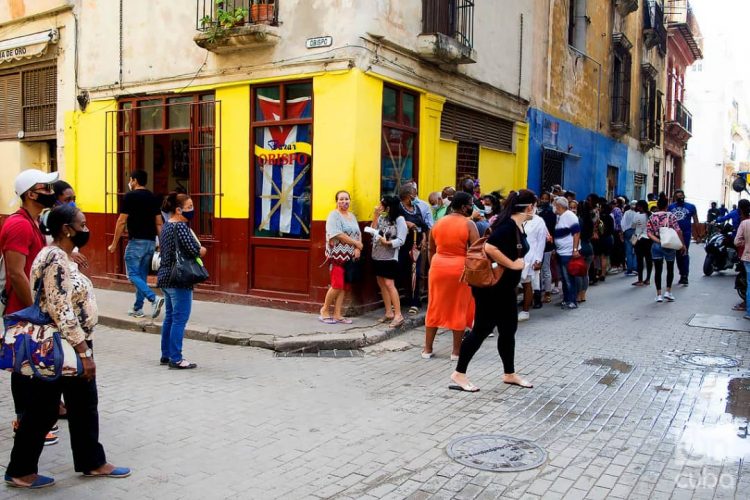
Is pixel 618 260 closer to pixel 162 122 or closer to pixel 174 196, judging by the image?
pixel 162 122

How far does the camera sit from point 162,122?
1136 cm

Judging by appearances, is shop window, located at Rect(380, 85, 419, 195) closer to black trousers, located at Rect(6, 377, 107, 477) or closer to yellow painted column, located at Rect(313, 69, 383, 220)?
yellow painted column, located at Rect(313, 69, 383, 220)

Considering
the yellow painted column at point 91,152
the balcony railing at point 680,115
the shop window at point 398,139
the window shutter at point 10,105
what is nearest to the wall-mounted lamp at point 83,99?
the yellow painted column at point 91,152

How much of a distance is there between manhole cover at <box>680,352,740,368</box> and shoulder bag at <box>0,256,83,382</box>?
6.40m

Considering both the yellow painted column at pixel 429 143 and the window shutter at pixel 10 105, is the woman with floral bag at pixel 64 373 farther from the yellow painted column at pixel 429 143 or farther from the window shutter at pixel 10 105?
the window shutter at pixel 10 105

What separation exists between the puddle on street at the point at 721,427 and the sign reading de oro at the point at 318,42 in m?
6.34

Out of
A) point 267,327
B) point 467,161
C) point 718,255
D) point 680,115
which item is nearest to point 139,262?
point 267,327

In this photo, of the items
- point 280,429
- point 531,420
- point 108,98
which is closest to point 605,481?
point 531,420

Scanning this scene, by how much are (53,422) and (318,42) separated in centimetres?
678

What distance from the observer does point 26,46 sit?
1295cm

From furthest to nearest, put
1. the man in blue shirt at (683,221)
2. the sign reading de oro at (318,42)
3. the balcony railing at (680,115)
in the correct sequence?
the balcony railing at (680,115) < the man in blue shirt at (683,221) < the sign reading de oro at (318,42)

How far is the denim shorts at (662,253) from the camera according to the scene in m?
11.7

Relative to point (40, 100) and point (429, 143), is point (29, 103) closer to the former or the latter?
point (40, 100)

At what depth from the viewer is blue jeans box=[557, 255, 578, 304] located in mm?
11062
